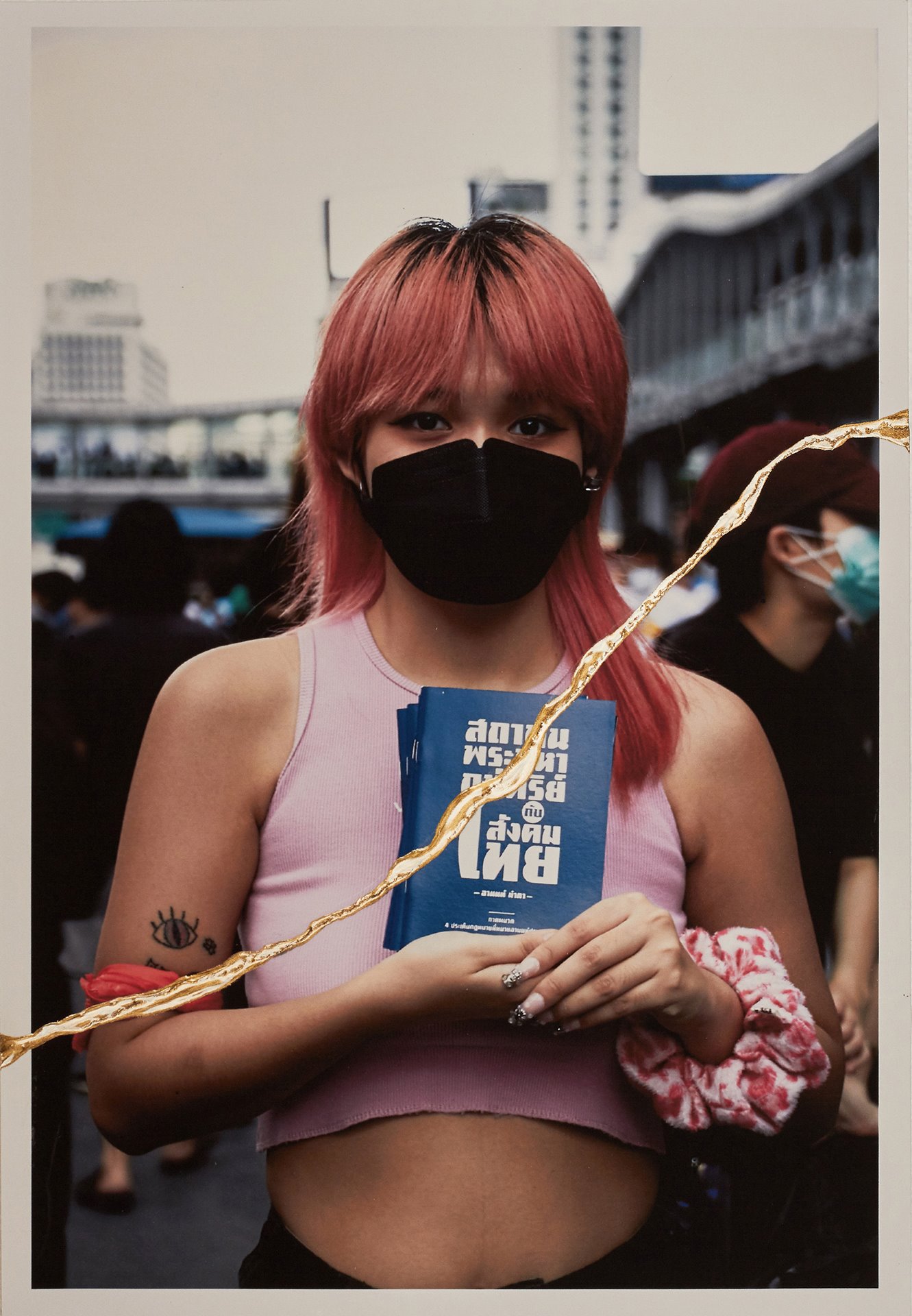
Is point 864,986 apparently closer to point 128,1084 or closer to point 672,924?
point 672,924

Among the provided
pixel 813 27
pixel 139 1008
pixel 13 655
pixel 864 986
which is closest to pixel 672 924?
pixel 864 986

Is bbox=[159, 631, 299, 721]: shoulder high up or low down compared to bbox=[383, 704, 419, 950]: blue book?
up

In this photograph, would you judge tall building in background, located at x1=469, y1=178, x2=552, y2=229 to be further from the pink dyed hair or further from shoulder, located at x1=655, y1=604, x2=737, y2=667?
shoulder, located at x1=655, y1=604, x2=737, y2=667

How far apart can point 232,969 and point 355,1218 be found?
15.4 inches

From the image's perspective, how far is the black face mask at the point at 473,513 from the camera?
1555 millimetres

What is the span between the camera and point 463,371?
1547mm

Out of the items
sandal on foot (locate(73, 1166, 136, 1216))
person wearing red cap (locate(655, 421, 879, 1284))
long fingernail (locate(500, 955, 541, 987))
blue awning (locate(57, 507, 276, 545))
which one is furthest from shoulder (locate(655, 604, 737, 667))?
sandal on foot (locate(73, 1166, 136, 1216))

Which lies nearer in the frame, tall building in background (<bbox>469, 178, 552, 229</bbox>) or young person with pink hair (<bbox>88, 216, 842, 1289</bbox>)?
young person with pink hair (<bbox>88, 216, 842, 1289</bbox>)

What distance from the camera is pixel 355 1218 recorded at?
1568 millimetres

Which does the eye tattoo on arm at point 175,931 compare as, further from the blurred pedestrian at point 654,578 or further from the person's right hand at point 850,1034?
the person's right hand at point 850,1034

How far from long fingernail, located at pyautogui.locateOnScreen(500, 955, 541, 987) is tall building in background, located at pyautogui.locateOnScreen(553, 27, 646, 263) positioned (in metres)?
1.09

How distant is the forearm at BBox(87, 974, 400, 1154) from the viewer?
60.0 inches

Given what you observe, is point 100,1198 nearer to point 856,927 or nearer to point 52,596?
point 52,596

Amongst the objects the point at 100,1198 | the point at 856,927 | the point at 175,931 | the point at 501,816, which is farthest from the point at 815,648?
the point at 100,1198
